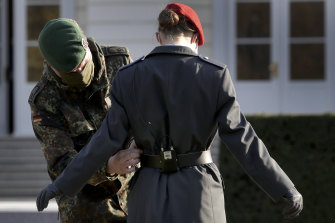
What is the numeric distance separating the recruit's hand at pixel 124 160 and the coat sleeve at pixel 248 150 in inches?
15.4

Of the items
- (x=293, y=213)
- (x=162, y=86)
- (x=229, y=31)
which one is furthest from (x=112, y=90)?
(x=229, y=31)

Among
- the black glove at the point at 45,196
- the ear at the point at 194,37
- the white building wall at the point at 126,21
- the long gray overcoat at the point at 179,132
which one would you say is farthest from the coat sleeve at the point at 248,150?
the white building wall at the point at 126,21

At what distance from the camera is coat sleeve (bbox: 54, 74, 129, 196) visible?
2.82 metres

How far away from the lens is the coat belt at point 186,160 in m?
2.82

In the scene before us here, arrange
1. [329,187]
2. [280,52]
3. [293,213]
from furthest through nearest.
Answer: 1. [280,52]
2. [329,187]
3. [293,213]

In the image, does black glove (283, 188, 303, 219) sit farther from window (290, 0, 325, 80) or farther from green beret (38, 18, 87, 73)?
window (290, 0, 325, 80)

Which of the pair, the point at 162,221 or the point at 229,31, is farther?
the point at 229,31

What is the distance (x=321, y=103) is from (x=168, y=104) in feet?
21.5

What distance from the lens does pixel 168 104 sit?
9.12ft

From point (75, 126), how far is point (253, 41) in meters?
6.13

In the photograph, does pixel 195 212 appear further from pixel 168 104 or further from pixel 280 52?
pixel 280 52

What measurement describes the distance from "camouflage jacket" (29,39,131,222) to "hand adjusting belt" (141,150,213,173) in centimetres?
40

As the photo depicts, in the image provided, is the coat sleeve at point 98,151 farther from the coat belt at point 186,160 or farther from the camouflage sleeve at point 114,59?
the camouflage sleeve at point 114,59

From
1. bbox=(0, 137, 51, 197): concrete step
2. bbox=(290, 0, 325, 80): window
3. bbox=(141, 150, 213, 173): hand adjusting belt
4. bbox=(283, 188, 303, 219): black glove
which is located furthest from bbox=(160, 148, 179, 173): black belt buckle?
bbox=(290, 0, 325, 80): window
